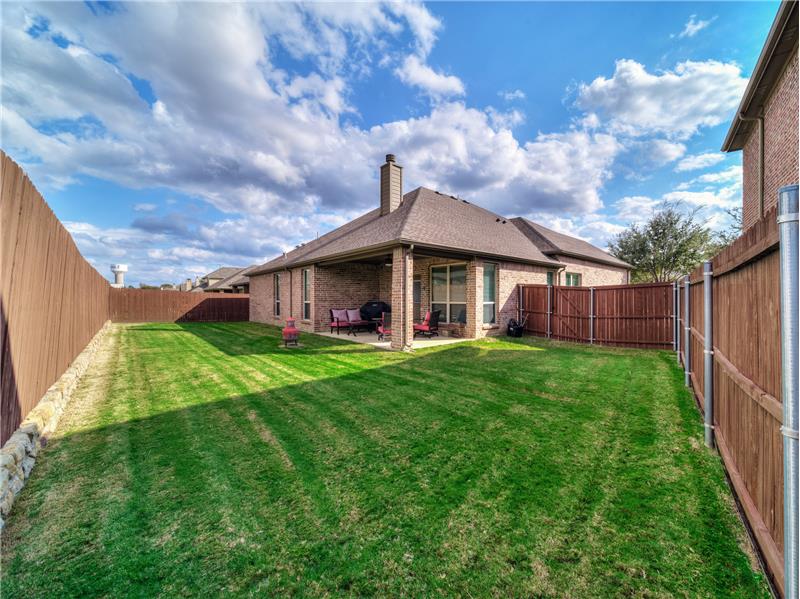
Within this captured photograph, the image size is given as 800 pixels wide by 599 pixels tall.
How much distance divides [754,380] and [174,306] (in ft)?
87.8

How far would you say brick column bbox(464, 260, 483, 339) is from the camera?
10.9m

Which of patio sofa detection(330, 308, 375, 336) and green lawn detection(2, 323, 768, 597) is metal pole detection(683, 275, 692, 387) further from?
patio sofa detection(330, 308, 375, 336)

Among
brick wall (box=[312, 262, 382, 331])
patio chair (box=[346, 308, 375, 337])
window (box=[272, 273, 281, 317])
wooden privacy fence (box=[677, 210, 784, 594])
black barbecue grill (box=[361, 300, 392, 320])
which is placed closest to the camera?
wooden privacy fence (box=[677, 210, 784, 594])

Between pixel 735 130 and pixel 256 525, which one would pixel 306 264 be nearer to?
pixel 256 525

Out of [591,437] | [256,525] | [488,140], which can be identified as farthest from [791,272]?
[488,140]

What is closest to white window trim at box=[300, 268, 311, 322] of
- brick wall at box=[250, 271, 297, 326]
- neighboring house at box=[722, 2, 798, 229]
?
brick wall at box=[250, 271, 297, 326]

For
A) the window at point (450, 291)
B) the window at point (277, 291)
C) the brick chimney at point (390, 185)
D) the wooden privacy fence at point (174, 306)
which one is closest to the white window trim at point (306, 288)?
the window at point (277, 291)

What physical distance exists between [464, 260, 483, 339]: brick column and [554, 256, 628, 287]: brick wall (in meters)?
7.20

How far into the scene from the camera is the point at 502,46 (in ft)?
29.9

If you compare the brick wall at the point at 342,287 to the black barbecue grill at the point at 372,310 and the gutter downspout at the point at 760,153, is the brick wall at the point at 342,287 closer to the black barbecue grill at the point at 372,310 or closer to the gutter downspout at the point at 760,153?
the black barbecue grill at the point at 372,310

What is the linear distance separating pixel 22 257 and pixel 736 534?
21.2 feet

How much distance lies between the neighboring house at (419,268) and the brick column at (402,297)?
3cm

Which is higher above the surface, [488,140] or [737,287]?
[488,140]

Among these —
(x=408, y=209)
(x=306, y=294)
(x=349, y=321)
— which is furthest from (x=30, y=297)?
(x=306, y=294)
